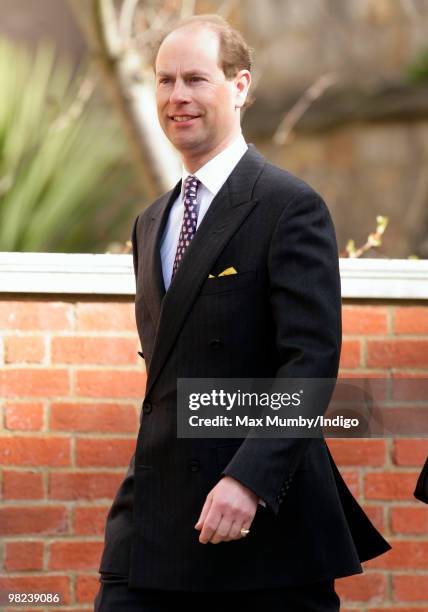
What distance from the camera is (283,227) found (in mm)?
2441

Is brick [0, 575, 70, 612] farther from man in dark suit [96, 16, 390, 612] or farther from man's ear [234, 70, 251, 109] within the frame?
man's ear [234, 70, 251, 109]

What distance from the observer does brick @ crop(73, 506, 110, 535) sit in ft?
12.0

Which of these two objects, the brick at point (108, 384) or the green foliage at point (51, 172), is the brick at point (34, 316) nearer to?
the brick at point (108, 384)

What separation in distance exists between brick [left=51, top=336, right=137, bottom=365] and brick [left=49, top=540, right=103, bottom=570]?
541 millimetres

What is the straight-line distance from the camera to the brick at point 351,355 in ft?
12.3

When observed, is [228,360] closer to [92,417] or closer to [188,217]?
[188,217]

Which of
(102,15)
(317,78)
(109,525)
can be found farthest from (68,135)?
(109,525)

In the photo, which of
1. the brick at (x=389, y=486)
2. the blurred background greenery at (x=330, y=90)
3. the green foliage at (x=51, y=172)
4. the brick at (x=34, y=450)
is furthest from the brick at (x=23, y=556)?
the blurred background greenery at (x=330, y=90)

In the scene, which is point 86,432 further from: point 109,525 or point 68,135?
point 68,135

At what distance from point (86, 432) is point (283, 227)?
56.9 inches

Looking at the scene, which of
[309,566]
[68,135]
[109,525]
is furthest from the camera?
[68,135]

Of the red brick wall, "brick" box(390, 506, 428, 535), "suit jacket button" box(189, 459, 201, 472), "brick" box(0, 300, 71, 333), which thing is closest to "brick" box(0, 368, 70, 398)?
the red brick wall

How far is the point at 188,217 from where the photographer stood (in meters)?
2.61

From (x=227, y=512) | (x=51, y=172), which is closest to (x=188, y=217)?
(x=227, y=512)
